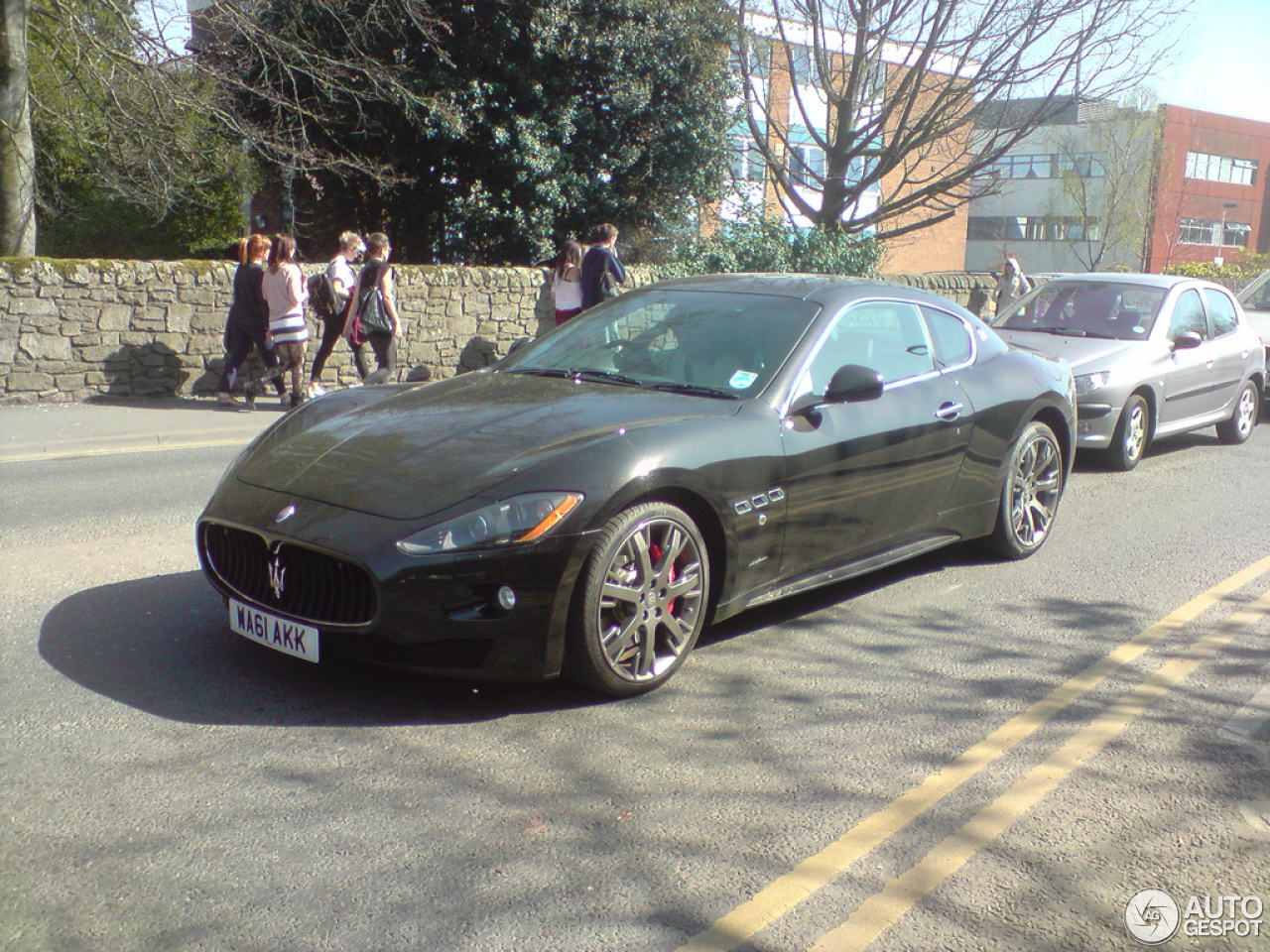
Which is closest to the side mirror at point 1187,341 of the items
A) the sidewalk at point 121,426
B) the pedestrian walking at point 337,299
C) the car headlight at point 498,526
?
the car headlight at point 498,526

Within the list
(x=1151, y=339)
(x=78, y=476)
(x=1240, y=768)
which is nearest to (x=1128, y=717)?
(x=1240, y=768)

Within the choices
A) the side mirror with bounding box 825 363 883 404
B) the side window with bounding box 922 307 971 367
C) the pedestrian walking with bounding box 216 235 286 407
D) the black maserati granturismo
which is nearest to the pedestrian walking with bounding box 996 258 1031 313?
the pedestrian walking with bounding box 216 235 286 407

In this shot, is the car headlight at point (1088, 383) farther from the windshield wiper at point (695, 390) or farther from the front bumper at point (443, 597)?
Result: the front bumper at point (443, 597)

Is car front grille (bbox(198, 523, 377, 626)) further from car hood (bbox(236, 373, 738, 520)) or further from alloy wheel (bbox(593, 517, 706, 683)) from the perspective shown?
alloy wheel (bbox(593, 517, 706, 683))

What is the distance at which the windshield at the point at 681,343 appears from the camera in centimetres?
506

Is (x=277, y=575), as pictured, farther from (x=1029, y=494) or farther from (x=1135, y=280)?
(x=1135, y=280)

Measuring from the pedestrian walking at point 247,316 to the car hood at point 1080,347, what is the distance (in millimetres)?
7525

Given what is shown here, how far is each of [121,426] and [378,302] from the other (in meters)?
2.88

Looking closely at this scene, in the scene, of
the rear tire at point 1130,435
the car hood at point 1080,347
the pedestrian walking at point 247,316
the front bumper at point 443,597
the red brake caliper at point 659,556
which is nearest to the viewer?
the front bumper at point 443,597

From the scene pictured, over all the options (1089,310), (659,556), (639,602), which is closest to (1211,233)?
(1089,310)

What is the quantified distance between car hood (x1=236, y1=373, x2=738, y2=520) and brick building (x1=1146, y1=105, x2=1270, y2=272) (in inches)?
2328

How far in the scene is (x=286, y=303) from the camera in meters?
12.2

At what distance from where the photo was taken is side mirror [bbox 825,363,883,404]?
195 inches

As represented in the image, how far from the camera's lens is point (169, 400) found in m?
12.8
